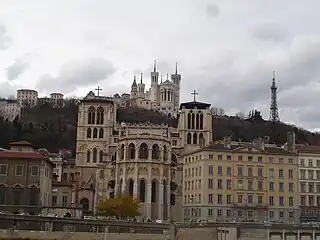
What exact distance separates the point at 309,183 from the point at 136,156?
93.8 feet

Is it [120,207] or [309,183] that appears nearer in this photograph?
[120,207]

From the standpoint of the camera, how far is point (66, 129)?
560 ft

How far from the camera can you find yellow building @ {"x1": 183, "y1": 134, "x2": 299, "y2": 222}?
81.9m

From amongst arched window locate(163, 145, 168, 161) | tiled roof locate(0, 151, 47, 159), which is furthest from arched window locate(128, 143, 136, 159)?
tiled roof locate(0, 151, 47, 159)

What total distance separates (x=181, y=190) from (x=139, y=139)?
11.2m

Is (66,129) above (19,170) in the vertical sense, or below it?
above

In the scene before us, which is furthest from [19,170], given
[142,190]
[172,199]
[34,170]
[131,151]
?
[172,199]

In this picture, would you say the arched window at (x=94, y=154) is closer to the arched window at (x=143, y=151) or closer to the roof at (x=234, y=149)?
the arched window at (x=143, y=151)

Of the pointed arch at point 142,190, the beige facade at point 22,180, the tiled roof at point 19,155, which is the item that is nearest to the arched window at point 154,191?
the pointed arch at point 142,190

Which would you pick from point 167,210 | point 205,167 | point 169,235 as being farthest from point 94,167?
point 169,235

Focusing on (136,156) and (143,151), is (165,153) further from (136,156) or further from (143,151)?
(136,156)

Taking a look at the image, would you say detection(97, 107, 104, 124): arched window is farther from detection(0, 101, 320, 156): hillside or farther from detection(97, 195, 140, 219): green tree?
detection(0, 101, 320, 156): hillside

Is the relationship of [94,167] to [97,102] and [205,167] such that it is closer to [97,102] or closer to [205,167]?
[97,102]

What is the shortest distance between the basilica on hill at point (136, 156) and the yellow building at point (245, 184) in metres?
12.0
